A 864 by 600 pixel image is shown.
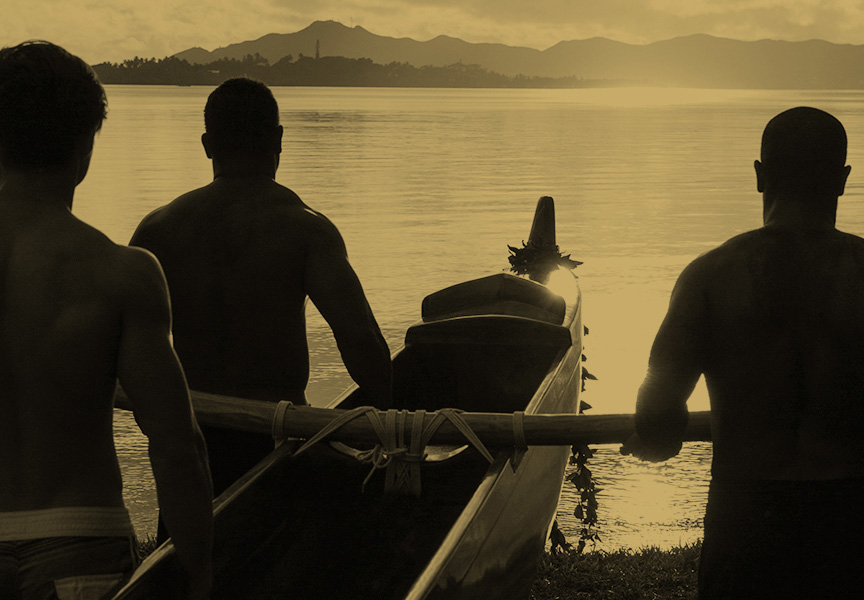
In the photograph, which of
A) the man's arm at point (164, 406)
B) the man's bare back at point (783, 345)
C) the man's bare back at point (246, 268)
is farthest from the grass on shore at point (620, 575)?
the man's arm at point (164, 406)

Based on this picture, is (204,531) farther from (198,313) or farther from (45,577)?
(198,313)

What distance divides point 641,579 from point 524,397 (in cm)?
157

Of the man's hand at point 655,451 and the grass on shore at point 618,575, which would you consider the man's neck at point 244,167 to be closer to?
the man's hand at point 655,451

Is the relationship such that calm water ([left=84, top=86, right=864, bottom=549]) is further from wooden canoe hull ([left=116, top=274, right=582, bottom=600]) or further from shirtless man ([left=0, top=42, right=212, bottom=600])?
shirtless man ([left=0, top=42, right=212, bottom=600])

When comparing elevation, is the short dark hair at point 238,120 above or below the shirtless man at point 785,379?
above

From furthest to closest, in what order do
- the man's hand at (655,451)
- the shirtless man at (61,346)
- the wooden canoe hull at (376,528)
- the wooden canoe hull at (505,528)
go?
1. the wooden canoe hull at (376,528)
2. the wooden canoe hull at (505,528)
3. the man's hand at (655,451)
4. the shirtless man at (61,346)

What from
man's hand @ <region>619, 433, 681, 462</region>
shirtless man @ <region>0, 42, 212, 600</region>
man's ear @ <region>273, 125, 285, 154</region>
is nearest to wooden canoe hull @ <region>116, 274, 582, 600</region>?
man's hand @ <region>619, 433, 681, 462</region>

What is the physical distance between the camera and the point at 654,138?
251 ft

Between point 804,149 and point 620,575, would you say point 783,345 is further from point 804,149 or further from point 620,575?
point 620,575

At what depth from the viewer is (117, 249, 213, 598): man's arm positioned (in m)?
2.28

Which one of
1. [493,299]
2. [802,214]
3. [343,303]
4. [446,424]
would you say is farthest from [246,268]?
[493,299]

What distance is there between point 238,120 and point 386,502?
197cm

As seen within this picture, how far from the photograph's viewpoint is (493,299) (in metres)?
8.33

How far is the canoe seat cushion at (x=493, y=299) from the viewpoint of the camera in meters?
8.18
